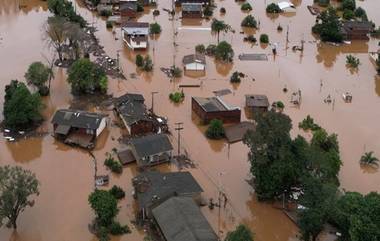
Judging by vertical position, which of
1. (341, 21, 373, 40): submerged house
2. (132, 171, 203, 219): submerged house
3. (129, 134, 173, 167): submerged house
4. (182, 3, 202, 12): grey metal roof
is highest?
(182, 3, 202, 12): grey metal roof

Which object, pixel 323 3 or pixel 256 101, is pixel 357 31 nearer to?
pixel 323 3

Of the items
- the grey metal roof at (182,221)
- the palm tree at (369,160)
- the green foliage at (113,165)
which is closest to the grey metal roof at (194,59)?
the green foliage at (113,165)

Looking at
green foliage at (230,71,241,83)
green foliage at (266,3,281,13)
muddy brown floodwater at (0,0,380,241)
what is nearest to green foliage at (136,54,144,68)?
muddy brown floodwater at (0,0,380,241)

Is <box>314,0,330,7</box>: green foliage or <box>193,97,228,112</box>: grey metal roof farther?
<box>314,0,330,7</box>: green foliage

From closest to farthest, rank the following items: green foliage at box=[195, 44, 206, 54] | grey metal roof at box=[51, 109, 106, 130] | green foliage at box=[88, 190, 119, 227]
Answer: green foliage at box=[88, 190, 119, 227]
grey metal roof at box=[51, 109, 106, 130]
green foliage at box=[195, 44, 206, 54]

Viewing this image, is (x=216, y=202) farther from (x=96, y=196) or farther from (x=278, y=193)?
(x=96, y=196)

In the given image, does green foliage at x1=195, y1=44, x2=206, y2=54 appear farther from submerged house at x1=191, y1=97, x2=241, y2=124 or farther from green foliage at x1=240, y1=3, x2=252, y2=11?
green foliage at x1=240, y1=3, x2=252, y2=11

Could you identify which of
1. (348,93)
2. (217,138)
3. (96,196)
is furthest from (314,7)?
(96,196)
